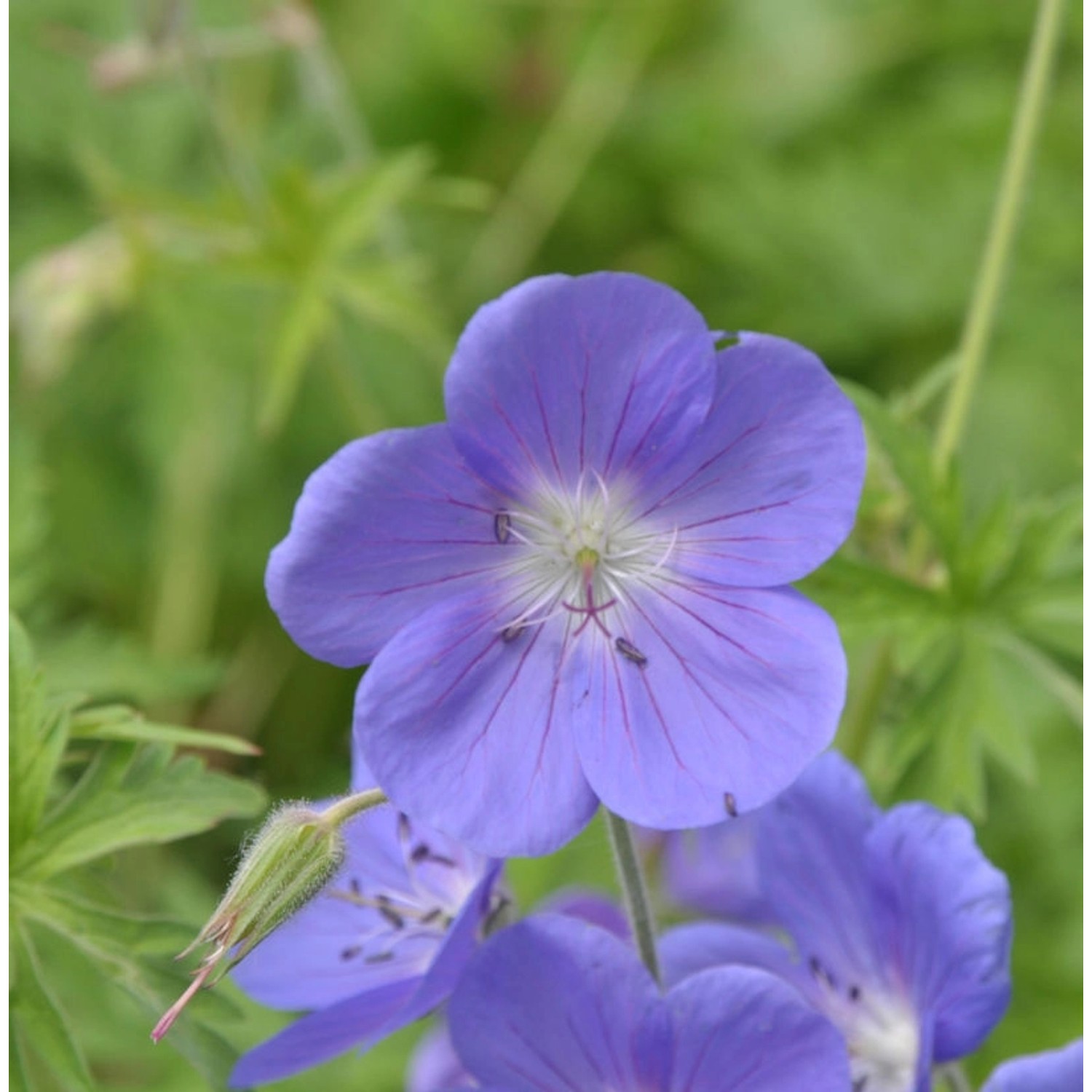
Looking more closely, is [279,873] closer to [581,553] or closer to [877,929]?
[581,553]

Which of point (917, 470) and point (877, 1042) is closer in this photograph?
point (877, 1042)

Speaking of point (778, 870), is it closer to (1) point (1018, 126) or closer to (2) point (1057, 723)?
(1) point (1018, 126)

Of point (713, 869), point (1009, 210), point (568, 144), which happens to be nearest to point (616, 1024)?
point (713, 869)

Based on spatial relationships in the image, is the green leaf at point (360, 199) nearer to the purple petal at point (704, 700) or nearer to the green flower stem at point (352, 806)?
the purple petal at point (704, 700)

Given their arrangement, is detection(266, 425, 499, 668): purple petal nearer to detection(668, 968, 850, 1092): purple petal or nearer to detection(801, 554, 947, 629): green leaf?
detection(668, 968, 850, 1092): purple petal

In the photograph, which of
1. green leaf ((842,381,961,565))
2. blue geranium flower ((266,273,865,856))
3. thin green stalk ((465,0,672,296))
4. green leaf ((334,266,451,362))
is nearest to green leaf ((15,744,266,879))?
blue geranium flower ((266,273,865,856))

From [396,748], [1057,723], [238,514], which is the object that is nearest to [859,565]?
[396,748]

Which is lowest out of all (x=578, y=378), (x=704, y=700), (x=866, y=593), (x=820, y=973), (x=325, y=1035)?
(x=820, y=973)
